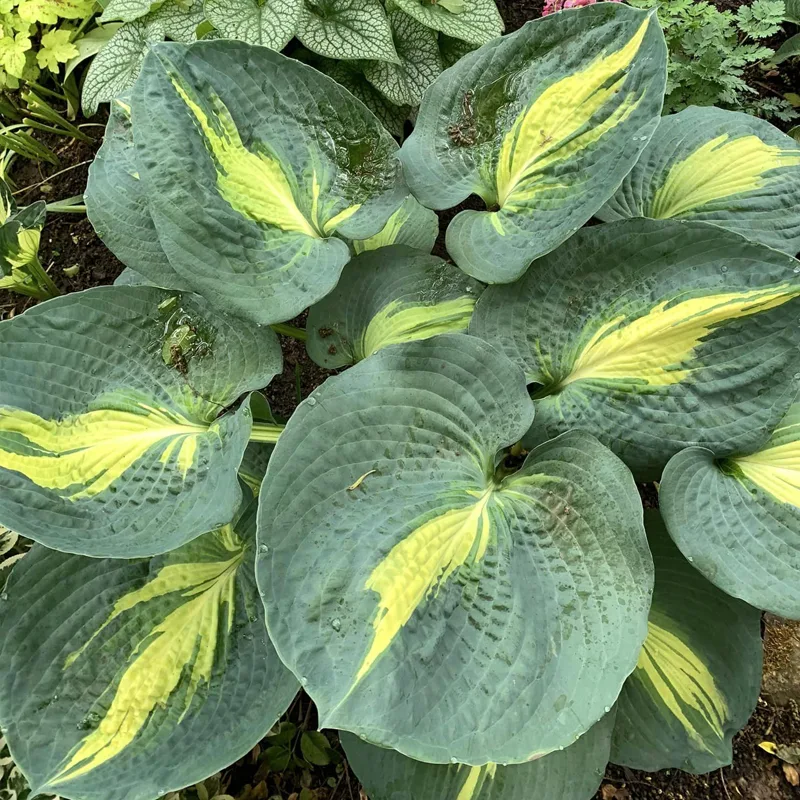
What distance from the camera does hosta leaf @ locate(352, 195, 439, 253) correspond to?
4.42 ft

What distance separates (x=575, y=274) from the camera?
98 cm

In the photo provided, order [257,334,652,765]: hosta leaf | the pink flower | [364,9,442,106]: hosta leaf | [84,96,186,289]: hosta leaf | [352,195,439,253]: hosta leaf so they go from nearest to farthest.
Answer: [257,334,652,765]: hosta leaf → [84,96,186,289]: hosta leaf → [352,195,439,253]: hosta leaf → the pink flower → [364,9,442,106]: hosta leaf

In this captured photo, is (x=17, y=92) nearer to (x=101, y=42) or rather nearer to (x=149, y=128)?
(x=101, y=42)

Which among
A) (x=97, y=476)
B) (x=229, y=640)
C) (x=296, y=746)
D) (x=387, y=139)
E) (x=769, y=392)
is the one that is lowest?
(x=296, y=746)

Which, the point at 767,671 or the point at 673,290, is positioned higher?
the point at 673,290

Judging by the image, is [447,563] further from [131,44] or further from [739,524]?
[131,44]

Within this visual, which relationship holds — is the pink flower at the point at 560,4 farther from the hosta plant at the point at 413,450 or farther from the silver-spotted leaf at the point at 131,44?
the silver-spotted leaf at the point at 131,44

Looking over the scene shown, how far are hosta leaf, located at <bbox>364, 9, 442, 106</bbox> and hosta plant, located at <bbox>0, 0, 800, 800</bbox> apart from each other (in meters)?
0.74

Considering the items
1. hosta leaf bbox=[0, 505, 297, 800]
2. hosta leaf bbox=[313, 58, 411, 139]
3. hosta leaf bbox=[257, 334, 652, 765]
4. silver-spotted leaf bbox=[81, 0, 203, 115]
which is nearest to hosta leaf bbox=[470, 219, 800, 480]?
hosta leaf bbox=[257, 334, 652, 765]

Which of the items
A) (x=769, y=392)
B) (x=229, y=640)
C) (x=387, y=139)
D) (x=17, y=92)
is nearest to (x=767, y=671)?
(x=769, y=392)

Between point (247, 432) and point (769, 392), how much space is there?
0.70 meters

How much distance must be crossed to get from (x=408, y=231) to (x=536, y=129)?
1.33 ft

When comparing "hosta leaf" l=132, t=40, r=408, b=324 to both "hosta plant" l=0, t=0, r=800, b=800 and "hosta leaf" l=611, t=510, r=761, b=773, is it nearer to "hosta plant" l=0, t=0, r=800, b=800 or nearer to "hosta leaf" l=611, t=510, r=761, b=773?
"hosta plant" l=0, t=0, r=800, b=800

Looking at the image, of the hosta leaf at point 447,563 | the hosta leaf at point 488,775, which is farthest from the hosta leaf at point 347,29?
the hosta leaf at point 488,775
